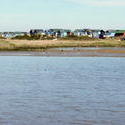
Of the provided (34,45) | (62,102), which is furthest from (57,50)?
(62,102)

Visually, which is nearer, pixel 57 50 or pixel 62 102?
pixel 62 102

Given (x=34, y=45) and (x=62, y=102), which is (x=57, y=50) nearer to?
(x=34, y=45)

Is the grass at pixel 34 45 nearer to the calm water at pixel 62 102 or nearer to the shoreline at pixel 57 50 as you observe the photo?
the shoreline at pixel 57 50

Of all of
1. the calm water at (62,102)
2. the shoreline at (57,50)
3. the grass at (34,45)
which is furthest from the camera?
the grass at (34,45)

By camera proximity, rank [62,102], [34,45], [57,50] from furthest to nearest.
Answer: [34,45]
[57,50]
[62,102]

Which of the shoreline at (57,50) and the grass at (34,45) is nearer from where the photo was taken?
the shoreline at (57,50)

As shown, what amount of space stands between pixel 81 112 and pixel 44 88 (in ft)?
19.0

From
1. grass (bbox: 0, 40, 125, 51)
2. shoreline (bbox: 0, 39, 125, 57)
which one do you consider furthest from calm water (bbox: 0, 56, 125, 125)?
grass (bbox: 0, 40, 125, 51)

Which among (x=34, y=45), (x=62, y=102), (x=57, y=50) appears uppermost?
(x=62, y=102)

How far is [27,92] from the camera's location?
669 inches

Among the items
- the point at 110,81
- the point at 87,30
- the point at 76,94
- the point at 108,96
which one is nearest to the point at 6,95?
the point at 76,94

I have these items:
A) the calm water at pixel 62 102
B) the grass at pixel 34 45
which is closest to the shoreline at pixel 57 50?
the grass at pixel 34 45

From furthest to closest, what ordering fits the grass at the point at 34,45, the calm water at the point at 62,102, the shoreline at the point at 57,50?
1. the grass at the point at 34,45
2. the shoreline at the point at 57,50
3. the calm water at the point at 62,102

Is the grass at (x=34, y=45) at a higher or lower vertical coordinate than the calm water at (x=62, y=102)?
lower
